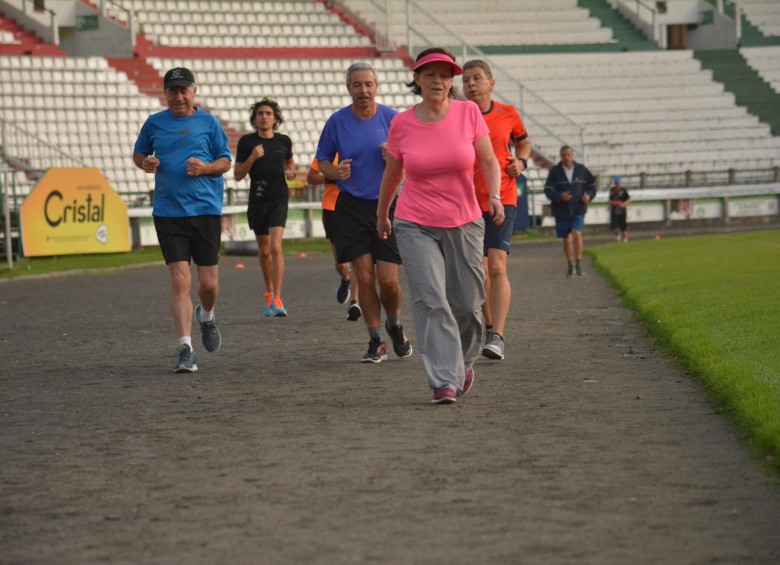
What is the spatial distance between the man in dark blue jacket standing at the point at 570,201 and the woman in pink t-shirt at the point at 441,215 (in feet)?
40.4

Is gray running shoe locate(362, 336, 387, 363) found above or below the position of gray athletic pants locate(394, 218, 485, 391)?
below

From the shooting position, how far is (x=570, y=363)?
10.4 metres

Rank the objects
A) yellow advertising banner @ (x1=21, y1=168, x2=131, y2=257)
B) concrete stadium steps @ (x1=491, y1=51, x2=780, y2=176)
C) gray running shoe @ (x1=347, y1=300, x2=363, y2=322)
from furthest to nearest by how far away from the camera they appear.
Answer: concrete stadium steps @ (x1=491, y1=51, x2=780, y2=176) < yellow advertising banner @ (x1=21, y1=168, x2=131, y2=257) < gray running shoe @ (x1=347, y1=300, x2=363, y2=322)

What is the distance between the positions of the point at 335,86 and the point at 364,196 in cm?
3182

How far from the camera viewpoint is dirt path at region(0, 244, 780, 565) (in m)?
5.16

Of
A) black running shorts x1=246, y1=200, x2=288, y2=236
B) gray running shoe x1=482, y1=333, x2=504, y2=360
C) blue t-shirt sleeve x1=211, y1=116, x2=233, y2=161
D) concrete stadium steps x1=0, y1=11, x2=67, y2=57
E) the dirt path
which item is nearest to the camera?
the dirt path

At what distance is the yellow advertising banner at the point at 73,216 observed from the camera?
27047 mm

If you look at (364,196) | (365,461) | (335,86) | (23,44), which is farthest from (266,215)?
(335,86)

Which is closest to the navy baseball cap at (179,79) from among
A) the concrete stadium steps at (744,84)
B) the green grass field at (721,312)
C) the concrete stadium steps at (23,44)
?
the green grass field at (721,312)

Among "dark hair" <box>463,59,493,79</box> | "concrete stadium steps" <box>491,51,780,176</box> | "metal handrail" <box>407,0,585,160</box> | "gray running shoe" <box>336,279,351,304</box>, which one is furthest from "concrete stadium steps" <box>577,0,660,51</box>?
"dark hair" <box>463,59,493,79</box>

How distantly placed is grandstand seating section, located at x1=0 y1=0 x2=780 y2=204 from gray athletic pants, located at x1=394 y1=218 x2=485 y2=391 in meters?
25.3

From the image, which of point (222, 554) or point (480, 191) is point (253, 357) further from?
point (222, 554)

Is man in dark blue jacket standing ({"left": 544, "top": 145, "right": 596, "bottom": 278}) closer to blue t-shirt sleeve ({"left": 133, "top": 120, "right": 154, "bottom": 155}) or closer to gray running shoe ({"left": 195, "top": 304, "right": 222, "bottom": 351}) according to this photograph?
gray running shoe ({"left": 195, "top": 304, "right": 222, "bottom": 351})

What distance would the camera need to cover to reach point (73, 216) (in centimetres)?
2802
